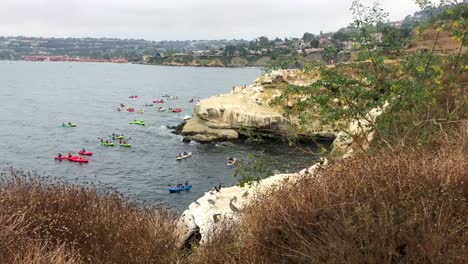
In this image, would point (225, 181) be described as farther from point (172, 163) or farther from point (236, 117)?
point (236, 117)

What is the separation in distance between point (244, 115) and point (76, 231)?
48122 millimetres

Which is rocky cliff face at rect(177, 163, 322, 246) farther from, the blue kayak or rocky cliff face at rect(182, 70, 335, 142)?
rocky cliff face at rect(182, 70, 335, 142)

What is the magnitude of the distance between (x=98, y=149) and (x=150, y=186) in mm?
16861

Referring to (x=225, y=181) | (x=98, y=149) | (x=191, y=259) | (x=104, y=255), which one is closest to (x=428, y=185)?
(x=191, y=259)

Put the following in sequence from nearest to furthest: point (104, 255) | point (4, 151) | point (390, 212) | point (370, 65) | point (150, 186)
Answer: point (390, 212), point (104, 255), point (370, 65), point (150, 186), point (4, 151)

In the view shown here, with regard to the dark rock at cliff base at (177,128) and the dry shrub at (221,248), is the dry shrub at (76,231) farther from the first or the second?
the dark rock at cliff base at (177,128)

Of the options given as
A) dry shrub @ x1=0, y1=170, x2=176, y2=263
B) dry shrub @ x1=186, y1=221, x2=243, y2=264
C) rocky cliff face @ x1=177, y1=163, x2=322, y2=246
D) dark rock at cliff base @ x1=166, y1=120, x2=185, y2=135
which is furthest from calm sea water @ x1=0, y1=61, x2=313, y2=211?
dry shrub @ x1=0, y1=170, x2=176, y2=263

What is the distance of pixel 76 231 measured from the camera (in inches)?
538

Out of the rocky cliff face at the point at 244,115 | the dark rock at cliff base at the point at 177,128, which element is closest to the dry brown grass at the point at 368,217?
the rocky cliff face at the point at 244,115

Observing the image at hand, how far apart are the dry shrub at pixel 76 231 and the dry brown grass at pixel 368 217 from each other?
8.57 feet

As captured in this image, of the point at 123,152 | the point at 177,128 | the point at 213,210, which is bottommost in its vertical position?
the point at 177,128

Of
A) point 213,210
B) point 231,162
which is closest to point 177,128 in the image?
point 231,162

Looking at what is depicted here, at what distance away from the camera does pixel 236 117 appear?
203 feet

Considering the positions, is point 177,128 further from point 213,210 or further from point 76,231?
point 76,231
